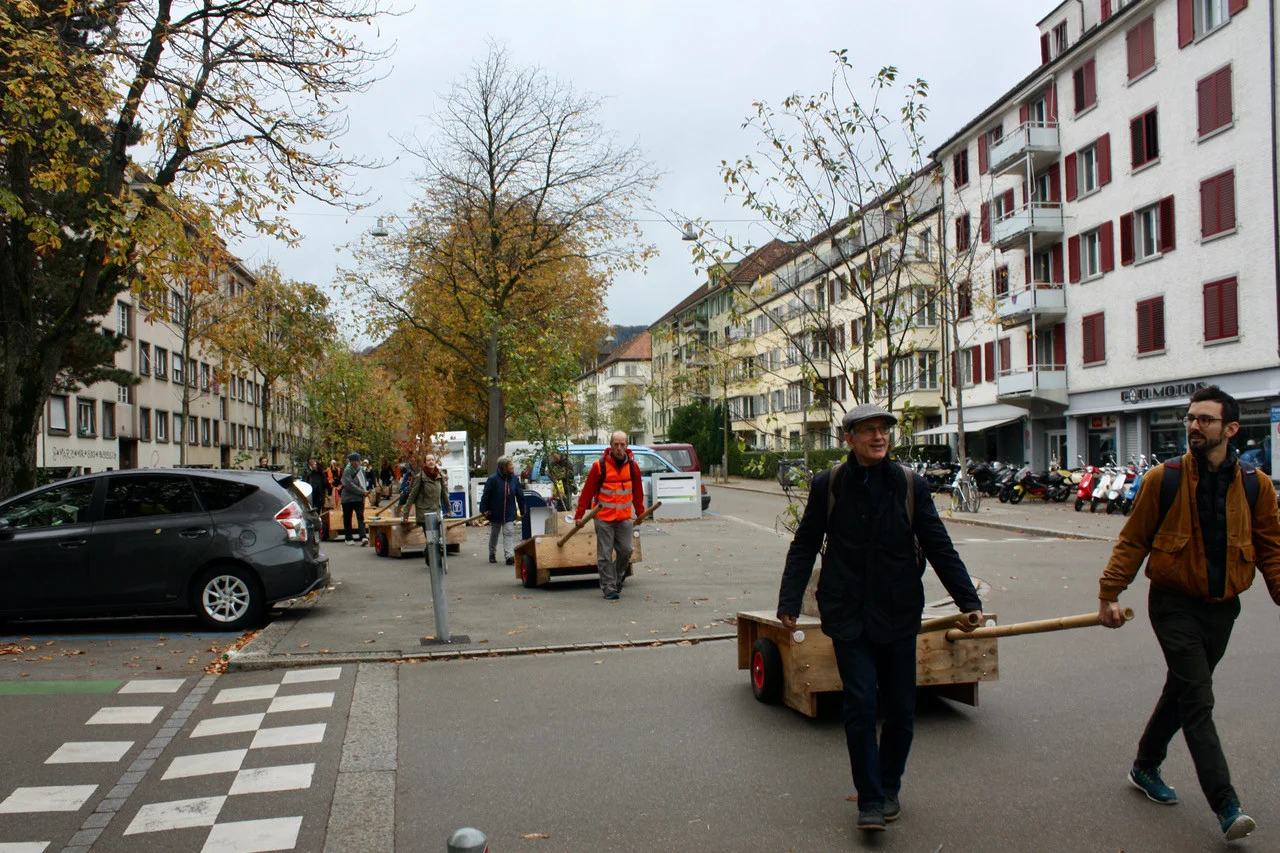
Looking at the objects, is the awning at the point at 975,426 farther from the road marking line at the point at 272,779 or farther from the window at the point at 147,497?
the road marking line at the point at 272,779

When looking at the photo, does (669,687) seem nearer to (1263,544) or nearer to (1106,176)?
(1263,544)

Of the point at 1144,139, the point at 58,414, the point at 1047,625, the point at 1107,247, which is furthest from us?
the point at 58,414

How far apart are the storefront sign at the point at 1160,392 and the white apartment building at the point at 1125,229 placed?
0.07 meters

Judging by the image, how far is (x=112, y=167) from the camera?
13.7m

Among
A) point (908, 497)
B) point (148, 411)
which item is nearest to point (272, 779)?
point (908, 497)

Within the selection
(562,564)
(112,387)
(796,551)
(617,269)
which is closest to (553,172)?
(617,269)

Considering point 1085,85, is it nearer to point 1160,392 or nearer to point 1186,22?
point 1186,22

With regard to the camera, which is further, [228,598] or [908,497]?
[228,598]

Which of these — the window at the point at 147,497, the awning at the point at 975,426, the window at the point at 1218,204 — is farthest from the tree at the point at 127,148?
the awning at the point at 975,426

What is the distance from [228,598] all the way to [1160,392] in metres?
29.7

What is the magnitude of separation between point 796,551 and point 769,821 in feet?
3.78

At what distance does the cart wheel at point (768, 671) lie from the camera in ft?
22.4

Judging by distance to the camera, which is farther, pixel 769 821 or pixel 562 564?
pixel 562 564

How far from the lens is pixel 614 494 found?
485 inches
